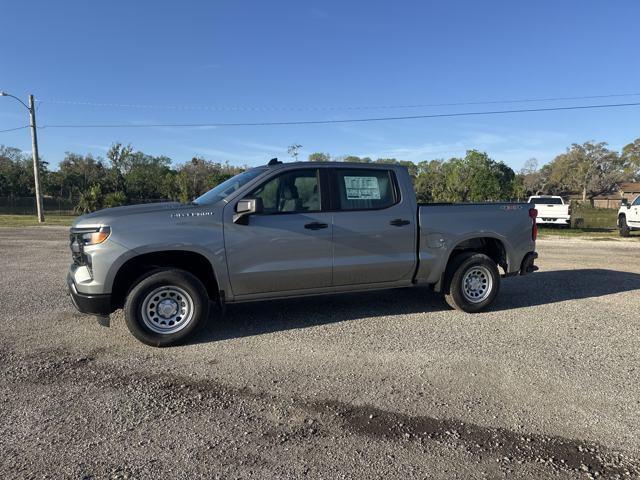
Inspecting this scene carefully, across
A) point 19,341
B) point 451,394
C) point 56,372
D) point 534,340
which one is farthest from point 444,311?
point 19,341

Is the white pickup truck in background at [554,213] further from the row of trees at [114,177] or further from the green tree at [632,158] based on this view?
the green tree at [632,158]

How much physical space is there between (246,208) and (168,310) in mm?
1360

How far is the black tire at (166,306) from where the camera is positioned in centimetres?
473

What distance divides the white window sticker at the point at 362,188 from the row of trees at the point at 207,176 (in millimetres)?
42950

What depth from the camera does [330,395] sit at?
3725mm

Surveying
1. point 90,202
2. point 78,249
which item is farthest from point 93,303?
point 90,202

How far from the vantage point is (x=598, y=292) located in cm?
747

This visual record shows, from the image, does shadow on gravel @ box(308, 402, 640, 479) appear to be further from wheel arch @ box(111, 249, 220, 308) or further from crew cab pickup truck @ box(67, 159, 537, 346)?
wheel arch @ box(111, 249, 220, 308)

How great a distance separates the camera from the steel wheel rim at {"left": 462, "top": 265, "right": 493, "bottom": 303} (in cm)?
612

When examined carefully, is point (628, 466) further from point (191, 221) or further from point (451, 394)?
point (191, 221)

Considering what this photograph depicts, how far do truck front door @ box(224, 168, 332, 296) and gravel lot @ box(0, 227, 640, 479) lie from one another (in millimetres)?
640

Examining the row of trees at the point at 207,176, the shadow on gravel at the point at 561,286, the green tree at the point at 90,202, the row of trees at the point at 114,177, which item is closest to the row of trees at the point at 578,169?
the row of trees at the point at 207,176

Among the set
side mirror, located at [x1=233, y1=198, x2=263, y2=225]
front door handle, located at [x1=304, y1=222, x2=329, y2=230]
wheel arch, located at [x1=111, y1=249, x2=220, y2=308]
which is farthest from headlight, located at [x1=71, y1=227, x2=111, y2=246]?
front door handle, located at [x1=304, y1=222, x2=329, y2=230]

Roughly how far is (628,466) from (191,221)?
4.10 metres
